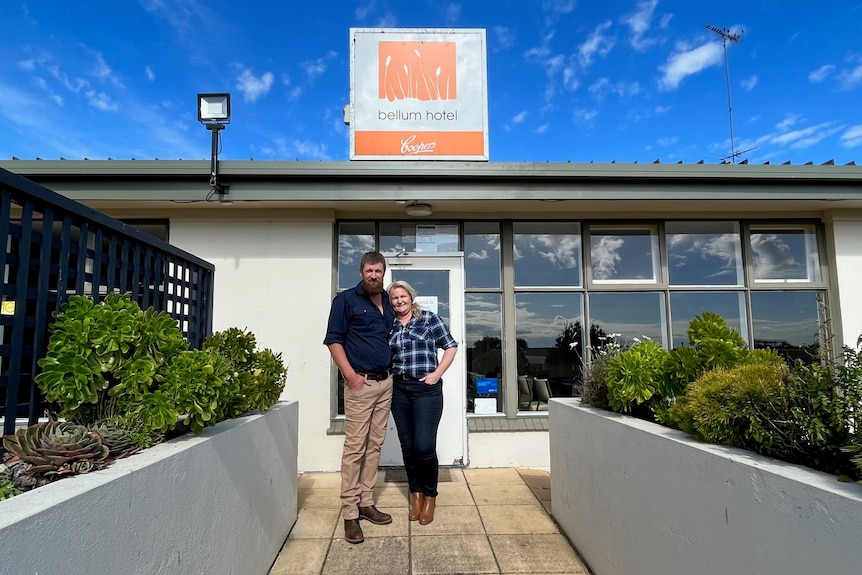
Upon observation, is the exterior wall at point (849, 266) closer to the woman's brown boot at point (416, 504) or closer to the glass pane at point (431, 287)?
the glass pane at point (431, 287)

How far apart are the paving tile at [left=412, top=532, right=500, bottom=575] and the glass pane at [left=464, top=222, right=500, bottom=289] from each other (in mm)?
2645

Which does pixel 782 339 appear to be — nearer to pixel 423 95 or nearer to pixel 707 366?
pixel 707 366

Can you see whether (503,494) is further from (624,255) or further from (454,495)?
(624,255)

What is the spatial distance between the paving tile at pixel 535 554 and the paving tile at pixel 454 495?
2.09 ft

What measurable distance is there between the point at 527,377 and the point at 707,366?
2.80m

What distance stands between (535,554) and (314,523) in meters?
1.54

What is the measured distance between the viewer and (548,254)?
516 centimetres

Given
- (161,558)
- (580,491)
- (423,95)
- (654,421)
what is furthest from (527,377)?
(161,558)

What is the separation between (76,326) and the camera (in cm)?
169

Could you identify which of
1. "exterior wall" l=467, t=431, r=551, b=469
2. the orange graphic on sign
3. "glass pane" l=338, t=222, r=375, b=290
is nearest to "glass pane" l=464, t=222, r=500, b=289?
"glass pane" l=338, t=222, r=375, b=290

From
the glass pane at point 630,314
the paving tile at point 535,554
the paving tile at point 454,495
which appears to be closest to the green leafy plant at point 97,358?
the paving tile at point 535,554

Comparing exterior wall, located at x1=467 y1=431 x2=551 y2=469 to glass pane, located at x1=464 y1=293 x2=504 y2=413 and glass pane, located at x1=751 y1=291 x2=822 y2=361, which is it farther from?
glass pane, located at x1=751 y1=291 x2=822 y2=361

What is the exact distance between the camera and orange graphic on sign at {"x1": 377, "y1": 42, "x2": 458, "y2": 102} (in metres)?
4.82

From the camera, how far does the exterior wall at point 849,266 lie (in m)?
4.97
